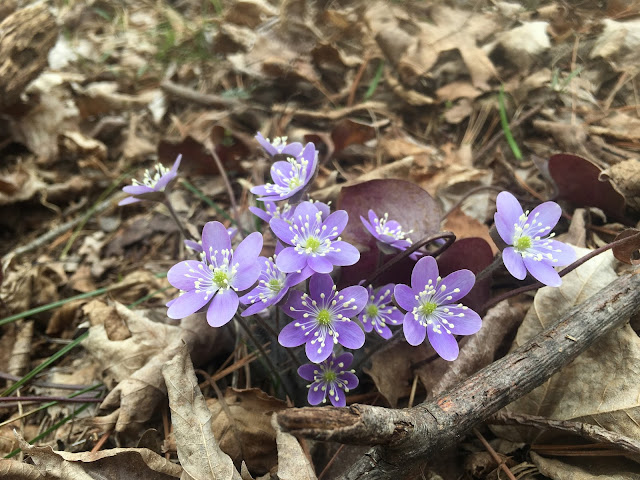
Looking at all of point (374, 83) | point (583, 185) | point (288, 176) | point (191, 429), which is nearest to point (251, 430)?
point (191, 429)

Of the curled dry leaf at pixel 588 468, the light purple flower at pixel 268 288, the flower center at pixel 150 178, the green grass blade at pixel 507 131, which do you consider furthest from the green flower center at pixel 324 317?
the green grass blade at pixel 507 131

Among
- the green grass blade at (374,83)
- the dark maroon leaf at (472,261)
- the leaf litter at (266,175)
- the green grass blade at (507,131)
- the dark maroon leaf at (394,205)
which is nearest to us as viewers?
the leaf litter at (266,175)

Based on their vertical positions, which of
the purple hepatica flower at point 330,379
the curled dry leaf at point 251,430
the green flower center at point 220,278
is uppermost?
the green flower center at point 220,278

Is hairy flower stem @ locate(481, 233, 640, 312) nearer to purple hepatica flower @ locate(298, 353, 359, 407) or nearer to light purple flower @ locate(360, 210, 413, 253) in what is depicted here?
light purple flower @ locate(360, 210, 413, 253)

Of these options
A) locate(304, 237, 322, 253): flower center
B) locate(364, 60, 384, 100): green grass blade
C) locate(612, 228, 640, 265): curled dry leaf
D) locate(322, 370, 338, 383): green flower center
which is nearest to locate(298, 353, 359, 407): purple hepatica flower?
locate(322, 370, 338, 383): green flower center

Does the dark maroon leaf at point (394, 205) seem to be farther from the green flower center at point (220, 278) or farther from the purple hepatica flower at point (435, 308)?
the green flower center at point (220, 278)

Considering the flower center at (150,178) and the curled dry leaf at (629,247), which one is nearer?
the curled dry leaf at (629,247)

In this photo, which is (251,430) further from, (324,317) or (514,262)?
(514,262)

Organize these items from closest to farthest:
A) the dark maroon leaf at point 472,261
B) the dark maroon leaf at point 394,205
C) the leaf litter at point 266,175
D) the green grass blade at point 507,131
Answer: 1. the leaf litter at point 266,175
2. the dark maroon leaf at point 472,261
3. the dark maroon leaf at point 394,205
4. the green grass blade at point 507,131
